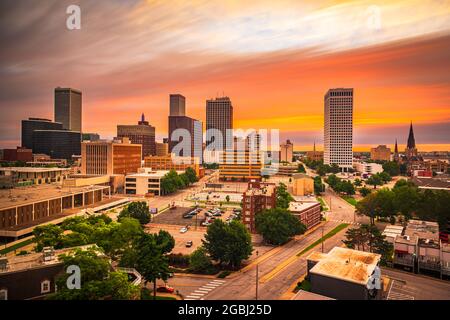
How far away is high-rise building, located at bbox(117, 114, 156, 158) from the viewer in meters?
111

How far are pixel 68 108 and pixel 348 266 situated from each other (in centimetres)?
8862

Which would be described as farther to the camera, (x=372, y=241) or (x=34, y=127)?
(x=34, y=127)

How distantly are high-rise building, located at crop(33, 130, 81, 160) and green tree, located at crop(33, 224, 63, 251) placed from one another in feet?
294

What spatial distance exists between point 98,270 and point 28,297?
2.44 meters

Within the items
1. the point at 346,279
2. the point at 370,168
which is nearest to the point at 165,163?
the point at 370,168

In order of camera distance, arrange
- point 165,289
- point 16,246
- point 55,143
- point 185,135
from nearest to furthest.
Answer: point 165,289 < point 16,246 < point 55,143 < point 185,135

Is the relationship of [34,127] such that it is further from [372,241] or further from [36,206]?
[372,241]

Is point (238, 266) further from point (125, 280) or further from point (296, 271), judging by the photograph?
point (125, 280)

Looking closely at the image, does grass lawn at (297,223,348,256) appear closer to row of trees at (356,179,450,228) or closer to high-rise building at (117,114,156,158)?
row of trees at (356,179,450,228)

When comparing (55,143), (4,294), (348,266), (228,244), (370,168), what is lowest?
(228,244)

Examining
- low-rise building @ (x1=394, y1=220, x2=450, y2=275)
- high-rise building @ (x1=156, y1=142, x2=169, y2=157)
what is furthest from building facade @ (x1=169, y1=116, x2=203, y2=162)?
low-rise building @ (x1=394, y1=220, x2=450, y2=275)

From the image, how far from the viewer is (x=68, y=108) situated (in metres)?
85.8

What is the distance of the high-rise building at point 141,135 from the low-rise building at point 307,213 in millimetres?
86137

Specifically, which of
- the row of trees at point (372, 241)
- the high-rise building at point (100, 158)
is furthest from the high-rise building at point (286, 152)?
the row of trees at point (372, 241)
